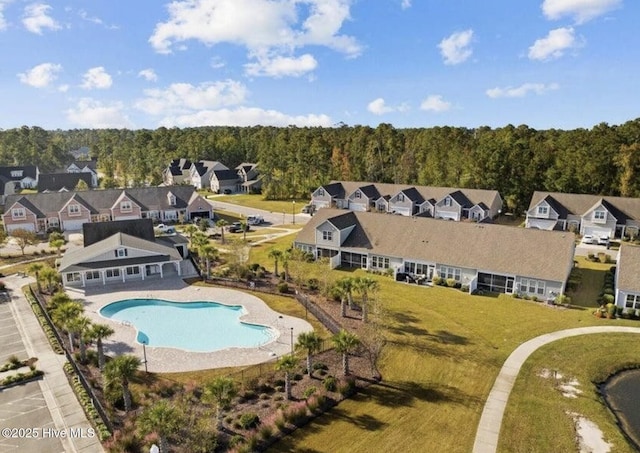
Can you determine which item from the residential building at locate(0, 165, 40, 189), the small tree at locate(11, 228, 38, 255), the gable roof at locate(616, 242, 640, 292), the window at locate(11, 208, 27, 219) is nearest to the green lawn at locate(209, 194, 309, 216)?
the window at locate(11, 208, 27, 219)

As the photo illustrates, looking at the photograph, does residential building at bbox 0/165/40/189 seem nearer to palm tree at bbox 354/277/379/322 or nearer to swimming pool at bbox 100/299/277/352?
swimming pool at bbox 100/299/277/352

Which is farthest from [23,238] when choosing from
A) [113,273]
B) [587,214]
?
[587,214]

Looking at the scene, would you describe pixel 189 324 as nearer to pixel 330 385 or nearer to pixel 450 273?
pixel 330 385

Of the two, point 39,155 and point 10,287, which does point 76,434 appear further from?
point 39,155

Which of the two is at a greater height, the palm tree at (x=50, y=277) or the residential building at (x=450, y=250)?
the residential building at (x=450, y=250)

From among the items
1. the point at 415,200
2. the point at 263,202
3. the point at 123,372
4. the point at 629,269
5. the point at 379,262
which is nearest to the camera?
the point at 123,372

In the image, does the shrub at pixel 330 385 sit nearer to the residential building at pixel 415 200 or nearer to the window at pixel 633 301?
the window at pixel 633 301

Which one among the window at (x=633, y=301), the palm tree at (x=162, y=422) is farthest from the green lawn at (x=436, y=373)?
the palm tree at (x=162, y=422)

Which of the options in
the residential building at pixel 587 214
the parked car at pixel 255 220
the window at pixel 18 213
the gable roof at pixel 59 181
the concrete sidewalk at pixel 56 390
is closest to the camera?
the concrete sidewalk at pixel 56 390
